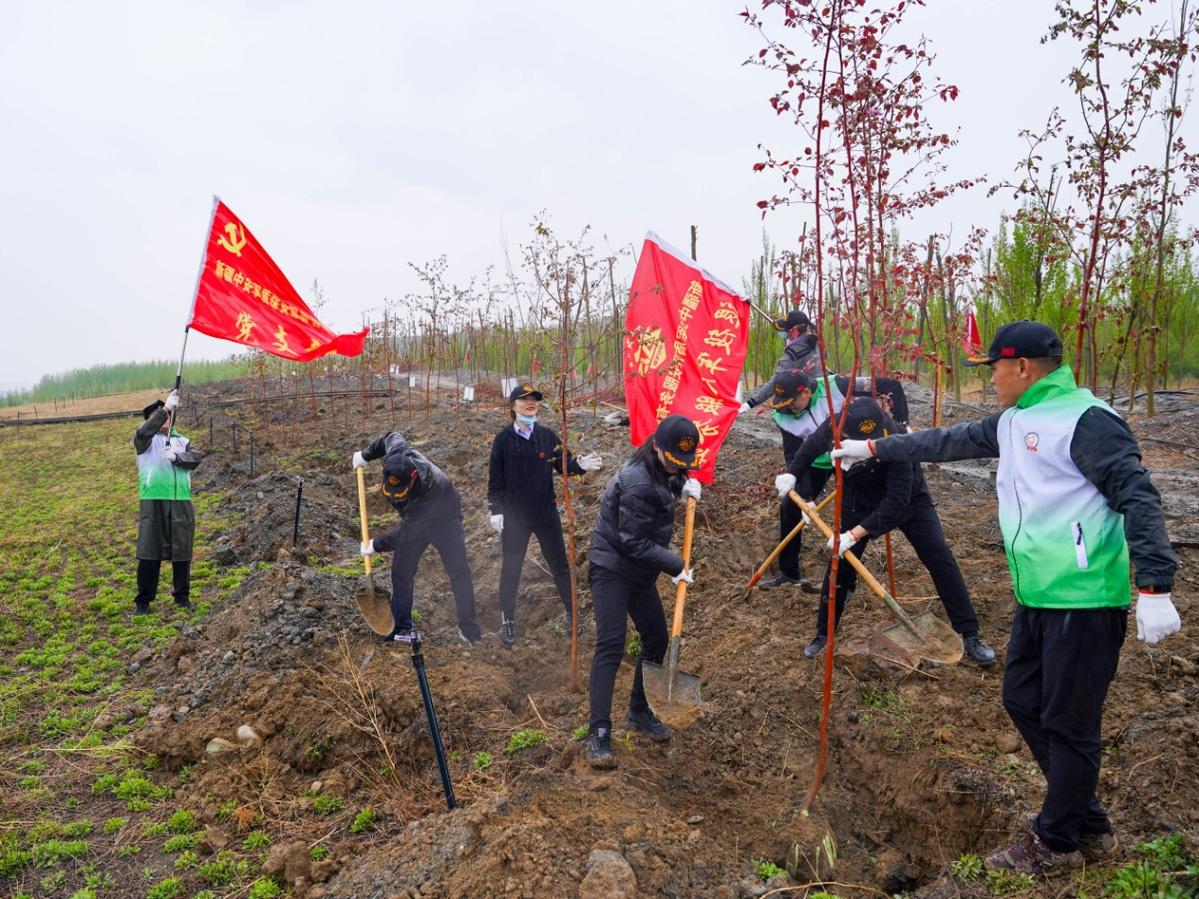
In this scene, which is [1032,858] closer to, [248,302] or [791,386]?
[791,386]

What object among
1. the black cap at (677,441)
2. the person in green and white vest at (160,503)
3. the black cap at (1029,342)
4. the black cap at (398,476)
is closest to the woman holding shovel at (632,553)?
the black cap at (677,441)

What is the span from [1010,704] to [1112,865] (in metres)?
0.56

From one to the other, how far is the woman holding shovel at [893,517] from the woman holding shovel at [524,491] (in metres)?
1.79

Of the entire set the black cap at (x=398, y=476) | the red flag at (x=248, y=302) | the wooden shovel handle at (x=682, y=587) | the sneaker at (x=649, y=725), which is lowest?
the sneaker at (x=649, y=725)

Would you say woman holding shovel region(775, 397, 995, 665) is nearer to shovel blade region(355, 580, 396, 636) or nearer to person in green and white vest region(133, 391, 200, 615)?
shovel blade region(355, 580, 396, 636)

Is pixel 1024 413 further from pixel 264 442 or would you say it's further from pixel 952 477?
pixel 264 442

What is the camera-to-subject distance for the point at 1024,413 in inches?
100

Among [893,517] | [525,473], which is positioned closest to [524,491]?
[525,473]

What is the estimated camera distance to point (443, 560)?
17.7 feet

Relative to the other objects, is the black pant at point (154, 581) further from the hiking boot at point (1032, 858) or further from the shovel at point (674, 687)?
the hiking boot at point (1032, 858)

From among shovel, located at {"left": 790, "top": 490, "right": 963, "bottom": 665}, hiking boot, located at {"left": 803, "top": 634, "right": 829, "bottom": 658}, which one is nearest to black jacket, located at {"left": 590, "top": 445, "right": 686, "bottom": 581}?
shovel, located at {"left": 790, "top": 490, "right": 963, "bottom": 665}

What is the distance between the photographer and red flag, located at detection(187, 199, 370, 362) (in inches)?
222

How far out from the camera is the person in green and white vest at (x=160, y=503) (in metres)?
6.42

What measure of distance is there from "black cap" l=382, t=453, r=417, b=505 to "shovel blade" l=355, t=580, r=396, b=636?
26.9 inches
